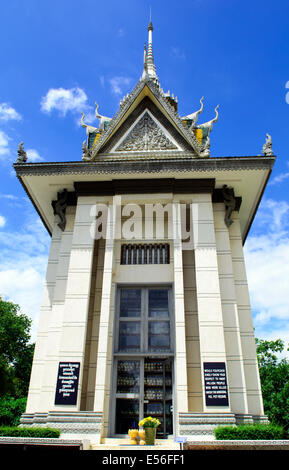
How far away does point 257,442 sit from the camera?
7.88 m

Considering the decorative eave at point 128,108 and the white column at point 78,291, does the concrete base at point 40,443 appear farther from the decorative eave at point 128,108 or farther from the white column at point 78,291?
the decorative eave at point 128,108

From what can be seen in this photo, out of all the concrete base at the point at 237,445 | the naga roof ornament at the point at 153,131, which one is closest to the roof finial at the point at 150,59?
the naga roof ornament at the point at 153,131

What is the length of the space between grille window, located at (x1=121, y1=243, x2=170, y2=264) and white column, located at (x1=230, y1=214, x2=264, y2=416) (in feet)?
8.39

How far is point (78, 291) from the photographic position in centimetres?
1226

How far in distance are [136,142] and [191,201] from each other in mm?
3508

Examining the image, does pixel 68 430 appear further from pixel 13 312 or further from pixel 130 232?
pixel 13 312

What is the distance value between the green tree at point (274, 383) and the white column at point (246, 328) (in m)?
27.2

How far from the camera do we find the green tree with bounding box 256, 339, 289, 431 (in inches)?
1385

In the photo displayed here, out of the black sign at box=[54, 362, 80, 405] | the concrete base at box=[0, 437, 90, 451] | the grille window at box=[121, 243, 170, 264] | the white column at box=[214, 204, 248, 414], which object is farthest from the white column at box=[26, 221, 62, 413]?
the white column at box=[214, 204, 248, 414]

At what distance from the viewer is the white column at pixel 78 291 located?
11.3 metres

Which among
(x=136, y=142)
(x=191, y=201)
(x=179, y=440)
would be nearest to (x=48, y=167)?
(x=136, y=142)

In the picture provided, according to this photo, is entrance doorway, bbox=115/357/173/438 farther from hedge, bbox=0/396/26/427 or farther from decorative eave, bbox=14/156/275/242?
hedge, bbox=0/396/26/427

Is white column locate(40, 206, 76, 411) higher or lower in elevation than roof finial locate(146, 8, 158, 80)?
lower

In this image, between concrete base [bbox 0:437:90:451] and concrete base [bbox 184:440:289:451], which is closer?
concrete base [bbox 184:440:289:451]
